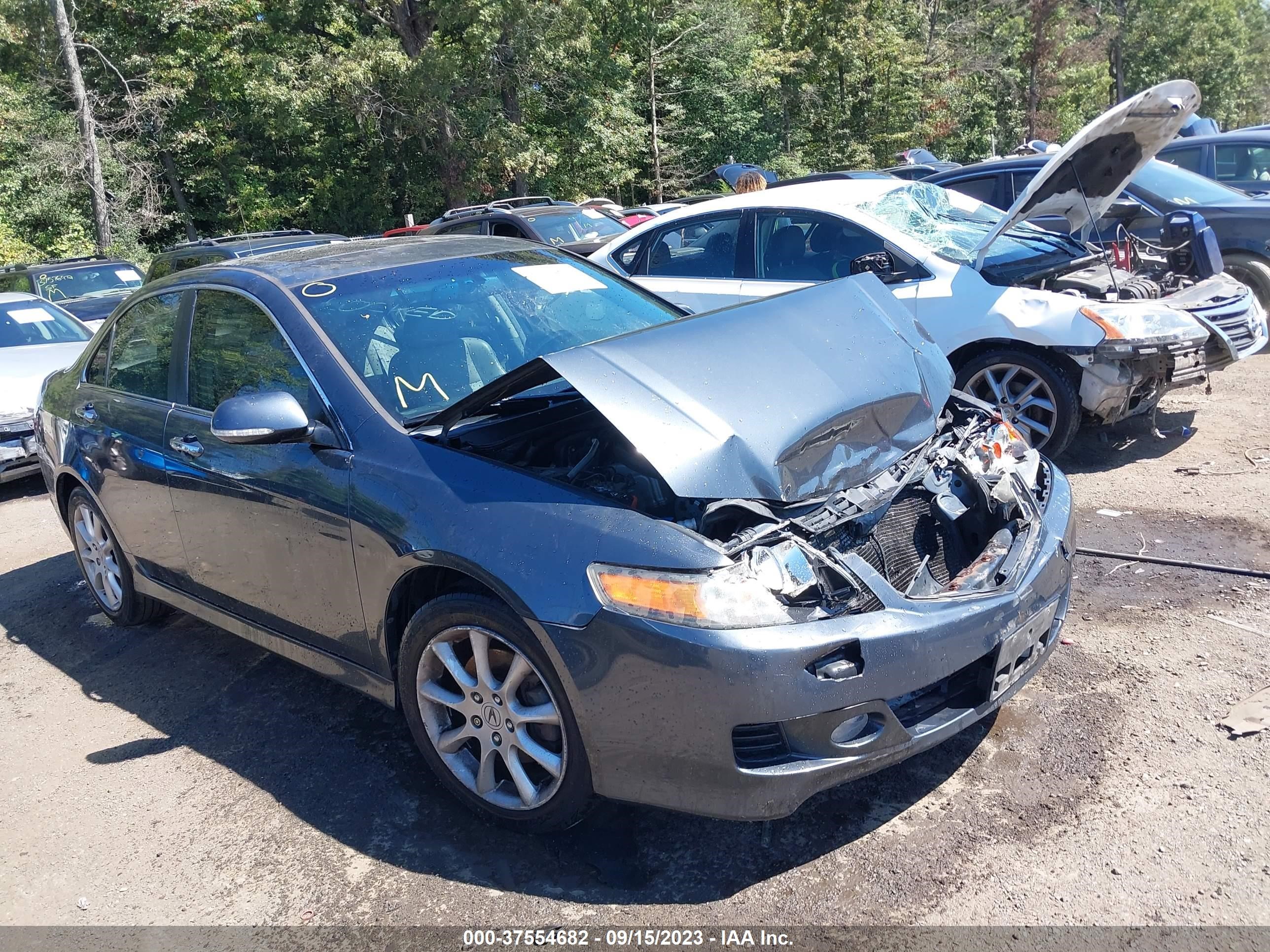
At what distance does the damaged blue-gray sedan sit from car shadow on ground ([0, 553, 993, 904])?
6.3 inches

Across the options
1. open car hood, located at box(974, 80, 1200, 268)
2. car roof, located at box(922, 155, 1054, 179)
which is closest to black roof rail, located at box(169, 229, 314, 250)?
car roof, located at box(922, 155, 1054, 179)

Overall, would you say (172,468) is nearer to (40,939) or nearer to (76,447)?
(76,447)

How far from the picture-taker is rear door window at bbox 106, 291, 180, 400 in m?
4.37

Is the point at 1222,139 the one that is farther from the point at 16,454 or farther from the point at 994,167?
the point at 16,454

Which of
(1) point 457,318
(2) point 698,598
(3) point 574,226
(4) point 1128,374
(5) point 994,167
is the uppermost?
(1) point 457,318

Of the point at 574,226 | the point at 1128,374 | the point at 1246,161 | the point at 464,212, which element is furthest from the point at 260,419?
the point at 1246,161

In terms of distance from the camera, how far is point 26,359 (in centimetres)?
880

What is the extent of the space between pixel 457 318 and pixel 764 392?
1.39 m

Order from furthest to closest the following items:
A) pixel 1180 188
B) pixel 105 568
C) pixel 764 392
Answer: pixel 1180 188, pixel 105 568, pixel 764 392

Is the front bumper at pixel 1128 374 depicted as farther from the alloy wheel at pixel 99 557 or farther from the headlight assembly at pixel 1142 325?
the alloy wheel at pixel 99 557

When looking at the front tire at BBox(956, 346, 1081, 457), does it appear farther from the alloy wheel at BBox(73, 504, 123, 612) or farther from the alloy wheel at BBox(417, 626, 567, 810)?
the alloy wheel at BBox(73, 504, 123, 612)

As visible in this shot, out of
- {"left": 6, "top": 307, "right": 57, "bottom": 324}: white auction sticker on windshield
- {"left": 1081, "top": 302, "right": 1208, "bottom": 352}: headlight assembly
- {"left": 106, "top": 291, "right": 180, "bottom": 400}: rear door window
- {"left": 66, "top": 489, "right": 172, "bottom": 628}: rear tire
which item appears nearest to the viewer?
{"left": 106, "top": 291, "right": 180, "bottom": 400}: rear door window

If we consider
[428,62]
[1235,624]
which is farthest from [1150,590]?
[428,62]

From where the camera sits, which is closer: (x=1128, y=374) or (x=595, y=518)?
(x=595, y=518)
